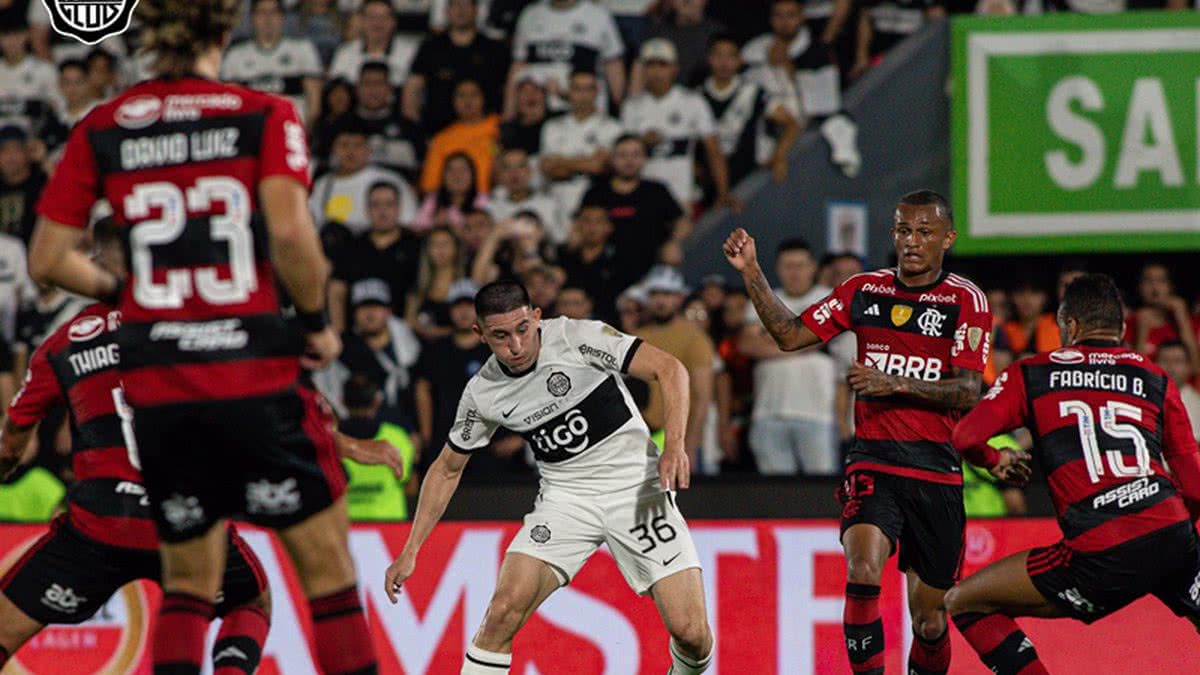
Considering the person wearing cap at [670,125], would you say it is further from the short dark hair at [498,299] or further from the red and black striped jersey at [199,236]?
the red and black striped jersey at [199,236]

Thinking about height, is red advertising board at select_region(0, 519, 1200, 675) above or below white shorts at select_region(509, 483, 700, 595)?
below

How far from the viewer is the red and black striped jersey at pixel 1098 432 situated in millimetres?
6578

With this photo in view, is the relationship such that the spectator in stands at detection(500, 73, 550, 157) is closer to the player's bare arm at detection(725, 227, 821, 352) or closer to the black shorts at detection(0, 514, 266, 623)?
the player's bare arm at detection(725, 227, 821, 352)

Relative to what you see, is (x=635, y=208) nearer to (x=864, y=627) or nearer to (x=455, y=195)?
(x=455, y=195)

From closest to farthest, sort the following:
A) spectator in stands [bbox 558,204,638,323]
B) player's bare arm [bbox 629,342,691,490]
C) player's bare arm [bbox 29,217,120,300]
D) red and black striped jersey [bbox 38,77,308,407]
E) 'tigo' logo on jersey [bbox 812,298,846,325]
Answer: red and black striped jersey [bbox 38,77,308,407]
player's bare arm [bbox 29,217,120,300]
player's bare arm [bbox 629,342,691,490]
'tigo' logo on jersey [bbox 812,298,846,325]
spectator in stands [bbox 558,204,638,323]

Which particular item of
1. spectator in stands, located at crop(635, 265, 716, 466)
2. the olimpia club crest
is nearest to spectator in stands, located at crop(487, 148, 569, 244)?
spectator in stands, located at crop(635, 265, 716, 466)

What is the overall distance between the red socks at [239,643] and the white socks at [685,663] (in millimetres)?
1919

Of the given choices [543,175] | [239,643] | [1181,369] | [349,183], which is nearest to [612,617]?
[239,643]

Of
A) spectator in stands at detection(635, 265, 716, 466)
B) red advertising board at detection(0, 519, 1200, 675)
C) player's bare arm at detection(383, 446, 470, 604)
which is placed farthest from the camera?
spectator in stands at detection(635, 265, 716, 466)

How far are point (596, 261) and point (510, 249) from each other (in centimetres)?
65

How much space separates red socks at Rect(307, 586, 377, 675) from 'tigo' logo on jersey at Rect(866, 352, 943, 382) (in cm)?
325

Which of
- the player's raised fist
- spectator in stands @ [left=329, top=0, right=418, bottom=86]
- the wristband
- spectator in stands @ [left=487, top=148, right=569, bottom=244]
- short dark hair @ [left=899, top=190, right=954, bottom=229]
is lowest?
spectator in stands @ [left=487, top=148, right=569, bottom=244]

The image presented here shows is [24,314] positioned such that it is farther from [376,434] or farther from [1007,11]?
[1007,11]

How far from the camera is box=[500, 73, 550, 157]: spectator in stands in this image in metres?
13.1
